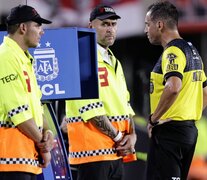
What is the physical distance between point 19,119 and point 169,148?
189 cm

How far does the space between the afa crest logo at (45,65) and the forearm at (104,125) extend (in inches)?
24.6

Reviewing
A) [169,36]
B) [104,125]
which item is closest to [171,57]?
[169,36]

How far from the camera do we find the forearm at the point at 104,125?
22.6 ft

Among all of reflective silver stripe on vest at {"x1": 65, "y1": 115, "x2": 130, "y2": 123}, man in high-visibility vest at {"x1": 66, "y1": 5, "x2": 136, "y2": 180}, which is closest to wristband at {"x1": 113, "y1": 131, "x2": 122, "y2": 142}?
man in high-visibility vest at {"x1": 66, "y1": 5, "x2": 136, "y2": 180}

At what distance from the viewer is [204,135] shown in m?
10.7

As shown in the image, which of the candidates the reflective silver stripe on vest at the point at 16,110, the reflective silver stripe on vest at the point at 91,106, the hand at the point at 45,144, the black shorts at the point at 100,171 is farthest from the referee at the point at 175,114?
the reflective silver stripe on vest at the point at 16,110

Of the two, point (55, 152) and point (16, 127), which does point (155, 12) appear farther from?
point (16, 127)

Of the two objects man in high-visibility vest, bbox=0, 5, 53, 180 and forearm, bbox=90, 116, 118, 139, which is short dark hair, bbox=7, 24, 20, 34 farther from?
forearm, bbox=90, 116, 118, 139

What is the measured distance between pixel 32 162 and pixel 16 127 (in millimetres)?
260

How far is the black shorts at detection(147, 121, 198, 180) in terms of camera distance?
719 centimetres

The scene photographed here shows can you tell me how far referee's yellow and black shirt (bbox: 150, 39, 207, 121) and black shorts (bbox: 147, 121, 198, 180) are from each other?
9 centimetres

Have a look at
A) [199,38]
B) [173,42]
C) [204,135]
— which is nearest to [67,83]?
[173,42]

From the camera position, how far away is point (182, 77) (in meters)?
7.07

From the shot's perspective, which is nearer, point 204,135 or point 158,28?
point 158,28
